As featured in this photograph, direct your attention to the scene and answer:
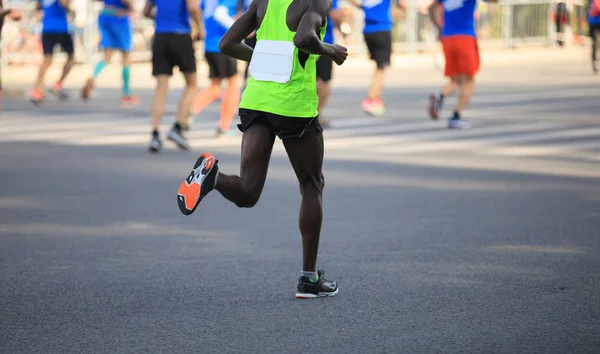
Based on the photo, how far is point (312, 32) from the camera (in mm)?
5289

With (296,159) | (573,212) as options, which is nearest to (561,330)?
(296,159)

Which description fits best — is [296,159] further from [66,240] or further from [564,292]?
[66,240]

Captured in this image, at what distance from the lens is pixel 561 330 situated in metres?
4.95

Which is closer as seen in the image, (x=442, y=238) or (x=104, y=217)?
(x=442, y=238)

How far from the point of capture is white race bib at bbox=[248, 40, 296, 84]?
554cm

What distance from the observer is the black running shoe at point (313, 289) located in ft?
18.6

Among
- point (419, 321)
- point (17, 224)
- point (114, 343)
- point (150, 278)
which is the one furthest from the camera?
point (17, 224)

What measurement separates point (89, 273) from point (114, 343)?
157cm

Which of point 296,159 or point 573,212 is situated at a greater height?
point 296,159

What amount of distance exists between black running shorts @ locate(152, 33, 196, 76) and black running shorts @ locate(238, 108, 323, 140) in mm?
6366

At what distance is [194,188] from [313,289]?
2.79 feet

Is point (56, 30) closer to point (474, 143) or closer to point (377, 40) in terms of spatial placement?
point (377, 40)

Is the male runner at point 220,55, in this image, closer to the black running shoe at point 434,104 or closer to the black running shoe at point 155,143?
the black running shoe at point 155,143

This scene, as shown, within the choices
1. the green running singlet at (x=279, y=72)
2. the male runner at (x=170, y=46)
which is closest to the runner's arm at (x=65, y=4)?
the male runner at (x=170, y=46)
